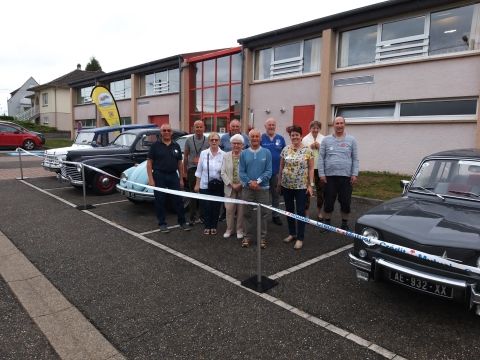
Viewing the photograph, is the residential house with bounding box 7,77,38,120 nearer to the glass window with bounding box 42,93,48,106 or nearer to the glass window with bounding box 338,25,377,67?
the glass window with bounding box 42,93,48,106

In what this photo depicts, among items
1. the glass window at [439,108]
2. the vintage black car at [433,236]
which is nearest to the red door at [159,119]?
the glass window at [439,108]

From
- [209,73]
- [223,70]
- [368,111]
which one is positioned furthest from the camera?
[209,73]

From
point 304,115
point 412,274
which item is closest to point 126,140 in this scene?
point 304,115

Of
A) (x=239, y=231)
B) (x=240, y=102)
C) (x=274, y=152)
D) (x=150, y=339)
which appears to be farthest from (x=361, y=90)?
(x=150, y=339)

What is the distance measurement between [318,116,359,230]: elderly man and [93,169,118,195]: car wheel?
5.72 meters

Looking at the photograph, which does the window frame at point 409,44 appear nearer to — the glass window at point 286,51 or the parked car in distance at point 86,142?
the glass window at point 286,51

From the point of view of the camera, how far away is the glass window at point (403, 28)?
1138 centimetres

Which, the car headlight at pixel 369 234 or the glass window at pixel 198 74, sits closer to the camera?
A: the car headlight at pixel 369 234

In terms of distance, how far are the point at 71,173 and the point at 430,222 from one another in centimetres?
844

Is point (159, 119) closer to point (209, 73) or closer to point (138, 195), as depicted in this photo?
point (209, 73)

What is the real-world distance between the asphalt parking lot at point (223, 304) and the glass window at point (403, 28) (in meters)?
8.97

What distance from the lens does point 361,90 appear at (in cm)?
1271

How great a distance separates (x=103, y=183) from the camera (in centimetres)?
905

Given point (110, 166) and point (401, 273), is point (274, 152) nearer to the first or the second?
point (401, 273)
